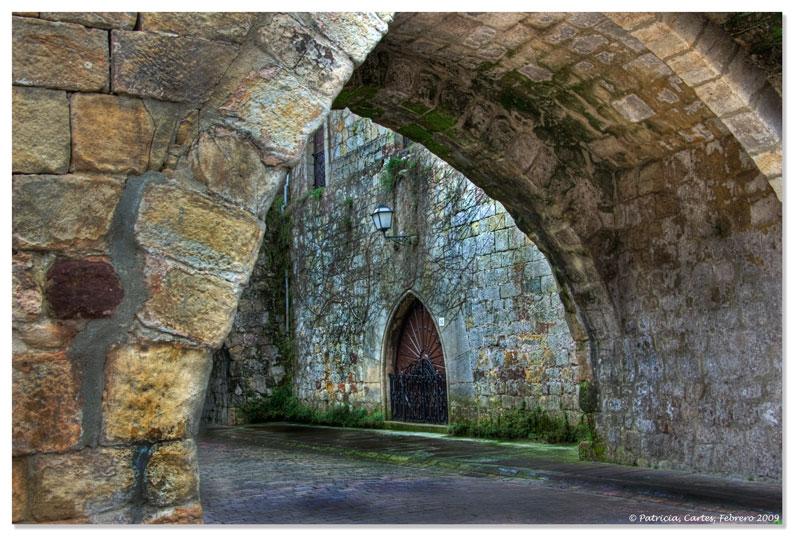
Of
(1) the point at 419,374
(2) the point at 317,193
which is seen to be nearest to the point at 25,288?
(1) the point at 419,374

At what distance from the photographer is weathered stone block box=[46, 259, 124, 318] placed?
105 inches

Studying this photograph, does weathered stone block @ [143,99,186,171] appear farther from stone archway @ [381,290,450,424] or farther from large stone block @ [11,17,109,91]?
stone archway @ [381,290,450,424]

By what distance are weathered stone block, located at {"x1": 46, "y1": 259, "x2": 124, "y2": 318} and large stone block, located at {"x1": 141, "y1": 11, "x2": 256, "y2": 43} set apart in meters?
0.77

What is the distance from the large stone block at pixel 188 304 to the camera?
2.76 meters

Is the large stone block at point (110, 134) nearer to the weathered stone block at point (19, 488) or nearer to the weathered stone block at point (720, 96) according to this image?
the weathered stone block at point (19, 488)

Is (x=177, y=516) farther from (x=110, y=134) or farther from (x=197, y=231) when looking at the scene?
(x=110, y=134)

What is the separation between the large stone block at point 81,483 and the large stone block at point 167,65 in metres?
1.12

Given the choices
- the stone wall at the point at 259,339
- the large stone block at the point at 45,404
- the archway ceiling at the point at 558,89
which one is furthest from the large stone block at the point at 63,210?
the stone wall at the point at 259,339

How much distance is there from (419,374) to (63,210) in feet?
27.3

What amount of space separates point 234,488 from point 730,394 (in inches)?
127

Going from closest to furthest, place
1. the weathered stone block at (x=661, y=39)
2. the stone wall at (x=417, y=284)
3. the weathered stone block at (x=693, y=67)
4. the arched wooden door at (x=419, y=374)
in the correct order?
1. the weathered stone block at (x=661, y=39)
2. the weathered stone block at (x=693, y=67)
3. the stone wall at (x=417, y=284)
4. the arched wooden door at (x=419, y=374)

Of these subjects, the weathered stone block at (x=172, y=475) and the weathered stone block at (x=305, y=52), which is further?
the weathered stone block at (x=305, y=52)

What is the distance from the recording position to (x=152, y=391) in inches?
108

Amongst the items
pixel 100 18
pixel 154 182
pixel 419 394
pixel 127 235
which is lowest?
pixel 419 394
